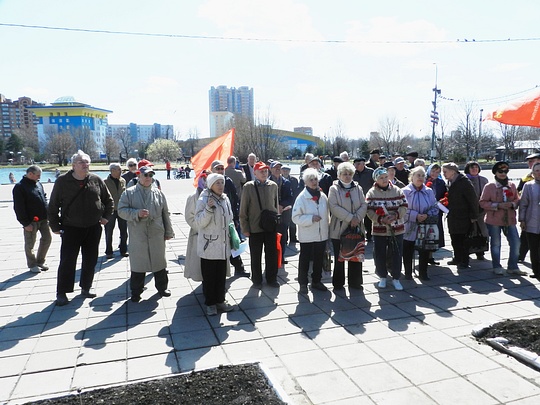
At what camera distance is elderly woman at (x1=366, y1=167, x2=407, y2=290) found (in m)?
5.96

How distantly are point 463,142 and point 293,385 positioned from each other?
50120 mm

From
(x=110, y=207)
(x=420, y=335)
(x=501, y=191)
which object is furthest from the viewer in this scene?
(x=501, y=191)

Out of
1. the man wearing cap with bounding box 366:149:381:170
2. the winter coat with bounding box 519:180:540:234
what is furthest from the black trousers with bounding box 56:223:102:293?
the man wearing cap with bounding box 366:149:381:170

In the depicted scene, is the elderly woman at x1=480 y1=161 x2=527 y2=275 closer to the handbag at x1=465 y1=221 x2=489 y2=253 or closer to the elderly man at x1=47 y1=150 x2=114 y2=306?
the handbag at x1=465 y1=221 x2=489 y2=253

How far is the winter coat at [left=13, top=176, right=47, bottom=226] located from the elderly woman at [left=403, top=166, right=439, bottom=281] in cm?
604

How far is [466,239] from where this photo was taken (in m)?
7.09

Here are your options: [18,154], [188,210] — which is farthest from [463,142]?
[18,154]

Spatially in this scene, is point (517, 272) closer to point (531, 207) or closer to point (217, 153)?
point (531, 207)

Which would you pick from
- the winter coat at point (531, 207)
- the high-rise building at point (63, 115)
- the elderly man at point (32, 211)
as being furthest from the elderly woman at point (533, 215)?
the high-rise building at point (63, 115)

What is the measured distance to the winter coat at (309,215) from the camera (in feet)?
19.1

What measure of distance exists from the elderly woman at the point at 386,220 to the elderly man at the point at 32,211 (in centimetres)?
544

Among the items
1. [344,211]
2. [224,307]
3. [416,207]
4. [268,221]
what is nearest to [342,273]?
[344,211]

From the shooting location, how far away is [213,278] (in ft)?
17.0

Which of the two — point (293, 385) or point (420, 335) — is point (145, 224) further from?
point (420, 335)
